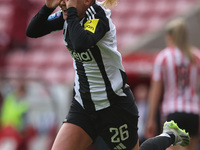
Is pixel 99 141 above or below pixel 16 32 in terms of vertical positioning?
below

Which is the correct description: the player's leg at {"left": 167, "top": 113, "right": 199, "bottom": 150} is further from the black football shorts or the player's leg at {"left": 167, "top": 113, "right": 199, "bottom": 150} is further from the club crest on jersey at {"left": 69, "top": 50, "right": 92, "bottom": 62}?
the club crest on jersey at {"left": 69, "top": 50, "right": 92, "bottom": 62}

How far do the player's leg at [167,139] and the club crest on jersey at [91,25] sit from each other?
3.90 ft

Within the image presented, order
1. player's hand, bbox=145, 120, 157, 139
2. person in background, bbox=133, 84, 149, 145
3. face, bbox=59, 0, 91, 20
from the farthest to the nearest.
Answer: person in background, bbox=133, 84, 149, 145, player's hand, bbox=145, 120, 157, 139, face, bbox=59, 0, 91, 20

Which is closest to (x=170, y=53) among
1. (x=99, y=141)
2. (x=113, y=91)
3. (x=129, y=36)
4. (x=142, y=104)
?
(x=113, y=91)

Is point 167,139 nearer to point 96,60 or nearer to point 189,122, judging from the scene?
point 189,122

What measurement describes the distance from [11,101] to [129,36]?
4.34 metres

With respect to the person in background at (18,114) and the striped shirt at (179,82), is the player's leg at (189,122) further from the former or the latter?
the person in background at (18,114)

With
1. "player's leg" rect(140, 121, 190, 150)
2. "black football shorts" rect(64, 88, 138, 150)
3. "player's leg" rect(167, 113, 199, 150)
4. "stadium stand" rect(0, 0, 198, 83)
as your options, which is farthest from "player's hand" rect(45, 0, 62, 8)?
"stadium stand" rect(0, 0, 198, 83)

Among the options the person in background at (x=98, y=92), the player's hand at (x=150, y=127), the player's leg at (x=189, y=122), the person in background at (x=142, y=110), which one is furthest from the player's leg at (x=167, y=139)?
the person in background at (x=142, y=110)

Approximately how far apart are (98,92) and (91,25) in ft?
1.80

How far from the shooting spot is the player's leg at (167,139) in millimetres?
4043

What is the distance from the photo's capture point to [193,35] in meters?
9.01

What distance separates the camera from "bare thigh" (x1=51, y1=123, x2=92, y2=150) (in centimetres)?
368

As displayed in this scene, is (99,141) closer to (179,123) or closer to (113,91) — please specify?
(179,123)
